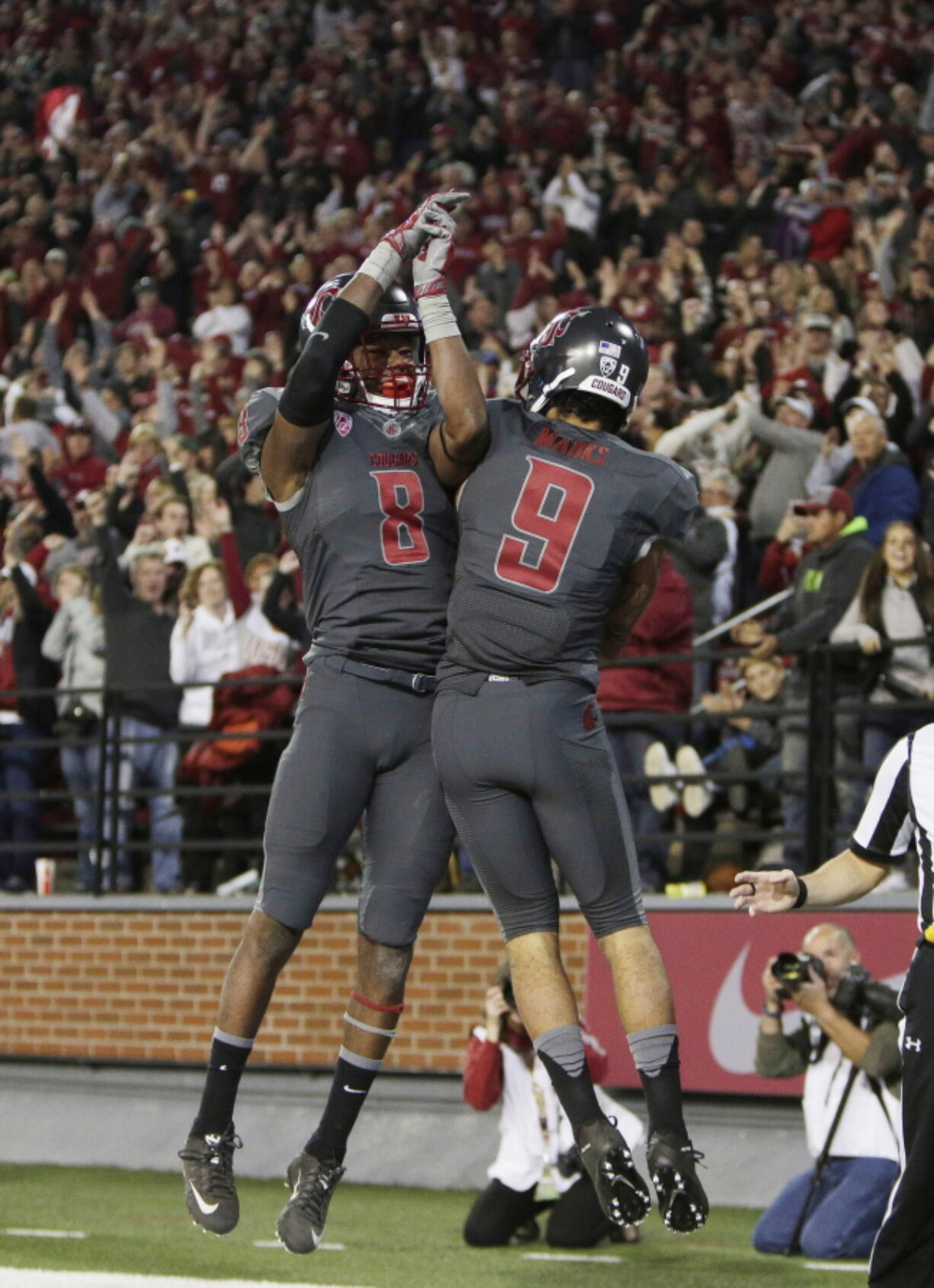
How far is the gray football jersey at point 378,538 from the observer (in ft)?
17.7

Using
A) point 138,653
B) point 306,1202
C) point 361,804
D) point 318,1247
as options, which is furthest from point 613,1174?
point 138,653

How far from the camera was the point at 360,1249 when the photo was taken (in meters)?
8.39

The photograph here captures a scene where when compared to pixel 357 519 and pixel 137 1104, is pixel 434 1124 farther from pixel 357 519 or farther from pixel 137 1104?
pixel 357 519

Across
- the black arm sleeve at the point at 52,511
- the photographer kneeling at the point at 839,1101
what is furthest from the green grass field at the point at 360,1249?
the black arm sleeve at the point at 52,511

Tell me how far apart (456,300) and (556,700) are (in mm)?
9530

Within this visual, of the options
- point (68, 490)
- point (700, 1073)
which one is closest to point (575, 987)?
point (700, 1073)

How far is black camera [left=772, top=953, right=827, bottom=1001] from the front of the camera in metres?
7.41

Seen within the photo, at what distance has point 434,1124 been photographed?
10.8 m

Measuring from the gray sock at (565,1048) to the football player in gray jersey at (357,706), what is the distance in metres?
0.59

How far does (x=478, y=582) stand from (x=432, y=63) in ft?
48.7

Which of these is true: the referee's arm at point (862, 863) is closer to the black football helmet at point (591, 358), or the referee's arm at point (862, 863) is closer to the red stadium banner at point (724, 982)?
the black football helmet at point (591, 358)

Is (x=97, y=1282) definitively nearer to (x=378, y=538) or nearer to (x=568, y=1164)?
(x=378, y=538)

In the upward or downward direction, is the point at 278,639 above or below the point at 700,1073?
above

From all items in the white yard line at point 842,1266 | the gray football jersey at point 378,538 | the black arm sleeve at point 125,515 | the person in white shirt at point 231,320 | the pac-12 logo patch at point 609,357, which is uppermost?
the pac-12 logo patch at point 609,357
